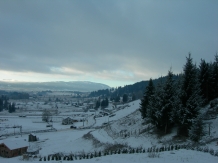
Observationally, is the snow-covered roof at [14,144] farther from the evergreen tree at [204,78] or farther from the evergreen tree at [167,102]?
the evergreen tree at [204,78]

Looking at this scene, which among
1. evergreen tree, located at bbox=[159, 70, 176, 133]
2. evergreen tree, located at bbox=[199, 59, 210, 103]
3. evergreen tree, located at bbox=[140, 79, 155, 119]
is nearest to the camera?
evergreen tree, located at bbox=[159, 70, 176, 133]

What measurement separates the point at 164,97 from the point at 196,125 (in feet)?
23.4

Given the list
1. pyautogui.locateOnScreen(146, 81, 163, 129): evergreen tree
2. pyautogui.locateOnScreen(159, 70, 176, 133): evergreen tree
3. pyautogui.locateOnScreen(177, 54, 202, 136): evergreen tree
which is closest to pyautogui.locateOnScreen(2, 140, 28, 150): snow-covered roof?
pyautogui.locateOnScreen(146, 81, 163, 129): evergreen tree

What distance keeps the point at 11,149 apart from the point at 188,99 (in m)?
27.3

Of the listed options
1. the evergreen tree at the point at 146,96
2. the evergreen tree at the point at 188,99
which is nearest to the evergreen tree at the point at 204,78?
the evergreen tree at the point at 146,96

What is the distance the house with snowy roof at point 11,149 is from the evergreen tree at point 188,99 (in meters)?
25.1

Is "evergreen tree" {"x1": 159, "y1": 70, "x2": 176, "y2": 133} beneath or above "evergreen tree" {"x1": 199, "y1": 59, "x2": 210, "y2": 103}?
beneath

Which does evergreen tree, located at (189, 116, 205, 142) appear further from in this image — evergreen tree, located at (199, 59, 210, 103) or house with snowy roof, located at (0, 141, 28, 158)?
house with snowy roof, located at (0, 141, 28, 158)

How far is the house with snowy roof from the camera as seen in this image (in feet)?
105

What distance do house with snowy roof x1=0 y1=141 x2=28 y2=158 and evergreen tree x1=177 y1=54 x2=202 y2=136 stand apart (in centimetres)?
2507

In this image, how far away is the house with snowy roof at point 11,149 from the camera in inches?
1257

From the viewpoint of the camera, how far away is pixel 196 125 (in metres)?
23.8

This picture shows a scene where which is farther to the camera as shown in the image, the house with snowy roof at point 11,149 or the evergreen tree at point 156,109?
the house with snowy roof at point 11,149

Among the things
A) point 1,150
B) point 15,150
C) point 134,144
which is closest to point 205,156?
point 134,144
